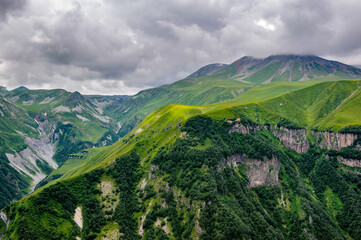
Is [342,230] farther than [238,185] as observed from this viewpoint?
Yes

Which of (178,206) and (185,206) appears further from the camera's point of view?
(178,206)

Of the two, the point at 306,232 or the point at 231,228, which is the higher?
the point at 231,228

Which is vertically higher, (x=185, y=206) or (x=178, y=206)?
(x=185, y=206)

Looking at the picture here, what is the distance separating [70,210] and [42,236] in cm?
2810

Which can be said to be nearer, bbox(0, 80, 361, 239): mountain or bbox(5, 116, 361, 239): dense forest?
bbox(5, 116, 361, 239): dense forest

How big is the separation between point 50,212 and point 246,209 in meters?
121

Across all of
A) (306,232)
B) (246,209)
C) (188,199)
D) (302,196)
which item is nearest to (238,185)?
(246,209)

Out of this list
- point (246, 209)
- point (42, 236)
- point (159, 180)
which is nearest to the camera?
point (42, 236)

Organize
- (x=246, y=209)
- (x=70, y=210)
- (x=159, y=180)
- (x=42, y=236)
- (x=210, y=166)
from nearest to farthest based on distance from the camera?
1. (x=42, y=236)
2. (x=70, y=210)
3. (x=246, y=209)
4. (x=210, y=166)
5. (x=159, y=180)

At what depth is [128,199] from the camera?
162m

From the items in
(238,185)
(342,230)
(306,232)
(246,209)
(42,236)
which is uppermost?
(42,236)

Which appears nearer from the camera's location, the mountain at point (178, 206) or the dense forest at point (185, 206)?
the dense forest at point (185, 206)

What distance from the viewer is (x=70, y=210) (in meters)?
138

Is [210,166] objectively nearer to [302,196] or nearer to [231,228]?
[231,228]
